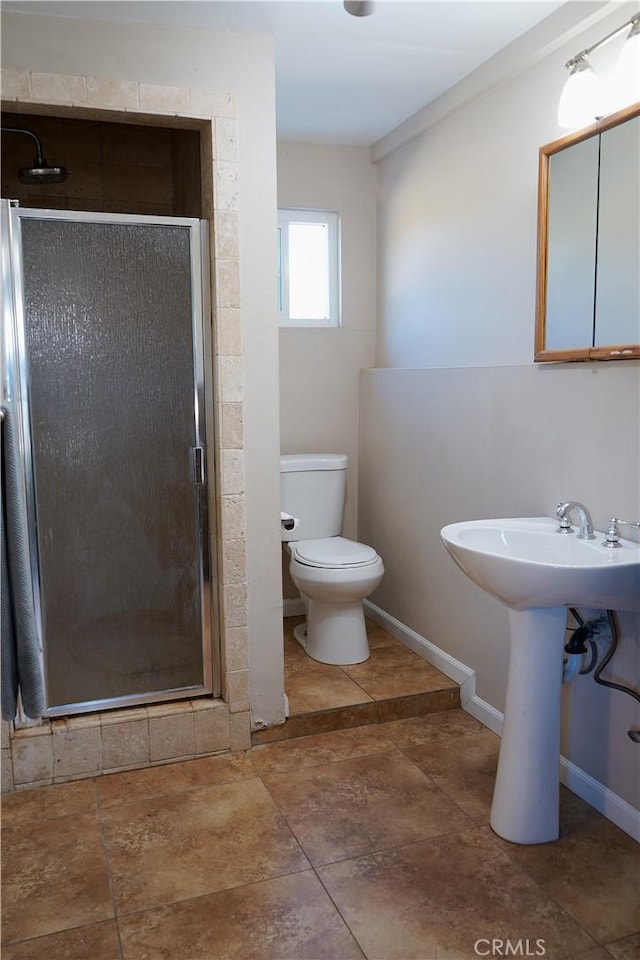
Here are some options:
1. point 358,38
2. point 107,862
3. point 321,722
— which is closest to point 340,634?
point 321,722

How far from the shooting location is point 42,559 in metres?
2.41

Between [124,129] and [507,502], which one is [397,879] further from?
[124,129]

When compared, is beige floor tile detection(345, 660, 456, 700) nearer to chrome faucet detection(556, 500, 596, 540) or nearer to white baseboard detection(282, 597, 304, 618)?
white baseboard detection(282, 597, 304, 618)

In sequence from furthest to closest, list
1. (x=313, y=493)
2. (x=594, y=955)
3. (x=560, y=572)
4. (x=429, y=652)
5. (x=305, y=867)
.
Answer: (x=313, y=493) < (x=429, y=652) < (x=305, y=867) < (x=560, y=572) < (x=594, y=955)

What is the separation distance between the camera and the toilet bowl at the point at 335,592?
3.06 meters

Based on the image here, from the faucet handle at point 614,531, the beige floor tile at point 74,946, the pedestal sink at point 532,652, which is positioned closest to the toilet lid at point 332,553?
the pedestal sink at point 532,652

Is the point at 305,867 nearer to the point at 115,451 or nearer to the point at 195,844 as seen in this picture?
the point at 195,844

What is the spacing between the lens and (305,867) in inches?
79.5

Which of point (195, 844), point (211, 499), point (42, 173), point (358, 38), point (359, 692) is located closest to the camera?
point (195, 844)

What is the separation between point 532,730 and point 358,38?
2165mm

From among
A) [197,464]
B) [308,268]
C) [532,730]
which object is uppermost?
[308,268]

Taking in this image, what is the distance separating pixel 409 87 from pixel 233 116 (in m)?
0.84

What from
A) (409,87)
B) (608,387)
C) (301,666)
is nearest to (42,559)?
(301,666)

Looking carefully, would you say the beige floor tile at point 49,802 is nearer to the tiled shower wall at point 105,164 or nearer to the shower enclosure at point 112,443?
the shower enclosure at point 112,443
